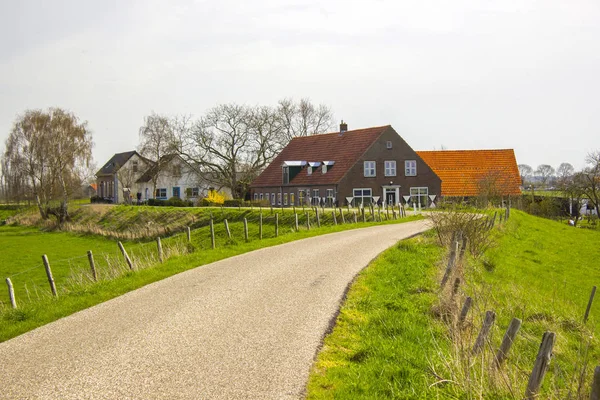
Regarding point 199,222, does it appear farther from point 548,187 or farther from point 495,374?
point 548,187

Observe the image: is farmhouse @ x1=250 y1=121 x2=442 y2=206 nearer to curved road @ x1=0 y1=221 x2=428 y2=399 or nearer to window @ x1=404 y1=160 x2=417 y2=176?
window @ x1=404 y1=160 x2=417 y2=176

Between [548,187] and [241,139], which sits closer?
[241,139]

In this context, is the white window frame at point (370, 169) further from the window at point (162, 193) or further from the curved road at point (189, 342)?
the window at point (162, 193)

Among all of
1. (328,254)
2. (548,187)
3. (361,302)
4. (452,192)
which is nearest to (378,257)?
(328,254)

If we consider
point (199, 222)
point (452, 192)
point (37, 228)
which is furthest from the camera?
point (37, 228)

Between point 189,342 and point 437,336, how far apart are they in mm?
4237

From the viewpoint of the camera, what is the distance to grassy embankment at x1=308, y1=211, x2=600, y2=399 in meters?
8.09

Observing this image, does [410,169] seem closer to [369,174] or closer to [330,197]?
[369,174]

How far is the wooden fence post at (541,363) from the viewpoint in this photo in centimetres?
657

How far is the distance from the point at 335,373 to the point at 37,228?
6085 cm

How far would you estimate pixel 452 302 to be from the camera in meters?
12.7

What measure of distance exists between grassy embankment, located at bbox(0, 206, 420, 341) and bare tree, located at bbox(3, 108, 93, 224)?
394 centimetres

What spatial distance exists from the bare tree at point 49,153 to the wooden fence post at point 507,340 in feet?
205

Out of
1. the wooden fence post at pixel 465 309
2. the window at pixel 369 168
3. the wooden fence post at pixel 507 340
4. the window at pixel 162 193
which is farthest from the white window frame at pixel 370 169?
the wooden fence post at pixel 507 340
